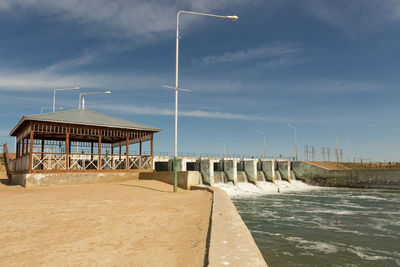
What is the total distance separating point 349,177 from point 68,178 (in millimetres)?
35460

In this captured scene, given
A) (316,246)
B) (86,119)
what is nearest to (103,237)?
(316,246)

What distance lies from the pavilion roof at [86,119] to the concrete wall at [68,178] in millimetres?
3503

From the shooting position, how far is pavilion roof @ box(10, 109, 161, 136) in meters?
18.4

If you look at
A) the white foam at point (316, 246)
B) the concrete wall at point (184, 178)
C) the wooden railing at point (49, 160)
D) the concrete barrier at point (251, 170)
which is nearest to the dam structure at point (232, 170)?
the concrete barrier at point (251, 170)

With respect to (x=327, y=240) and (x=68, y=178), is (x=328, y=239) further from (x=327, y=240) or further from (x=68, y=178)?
(x=68, y=178)

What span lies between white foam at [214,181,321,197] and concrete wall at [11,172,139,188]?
1201 centimetres

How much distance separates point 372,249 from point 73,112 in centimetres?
2067

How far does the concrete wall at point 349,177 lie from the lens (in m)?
35.2

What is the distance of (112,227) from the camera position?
20.0 ft

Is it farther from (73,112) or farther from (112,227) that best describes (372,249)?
(73,112)

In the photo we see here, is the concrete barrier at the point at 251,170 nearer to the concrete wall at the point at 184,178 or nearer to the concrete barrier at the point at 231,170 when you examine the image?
the concrete barrier at the point at 231,170

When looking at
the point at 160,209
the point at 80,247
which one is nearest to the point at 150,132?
the point at 160,209

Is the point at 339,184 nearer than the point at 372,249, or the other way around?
the point at 372,249

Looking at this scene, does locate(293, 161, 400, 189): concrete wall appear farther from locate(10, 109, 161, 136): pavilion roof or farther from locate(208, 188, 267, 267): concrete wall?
locate(208, 188, 267, 267): concrete wall
